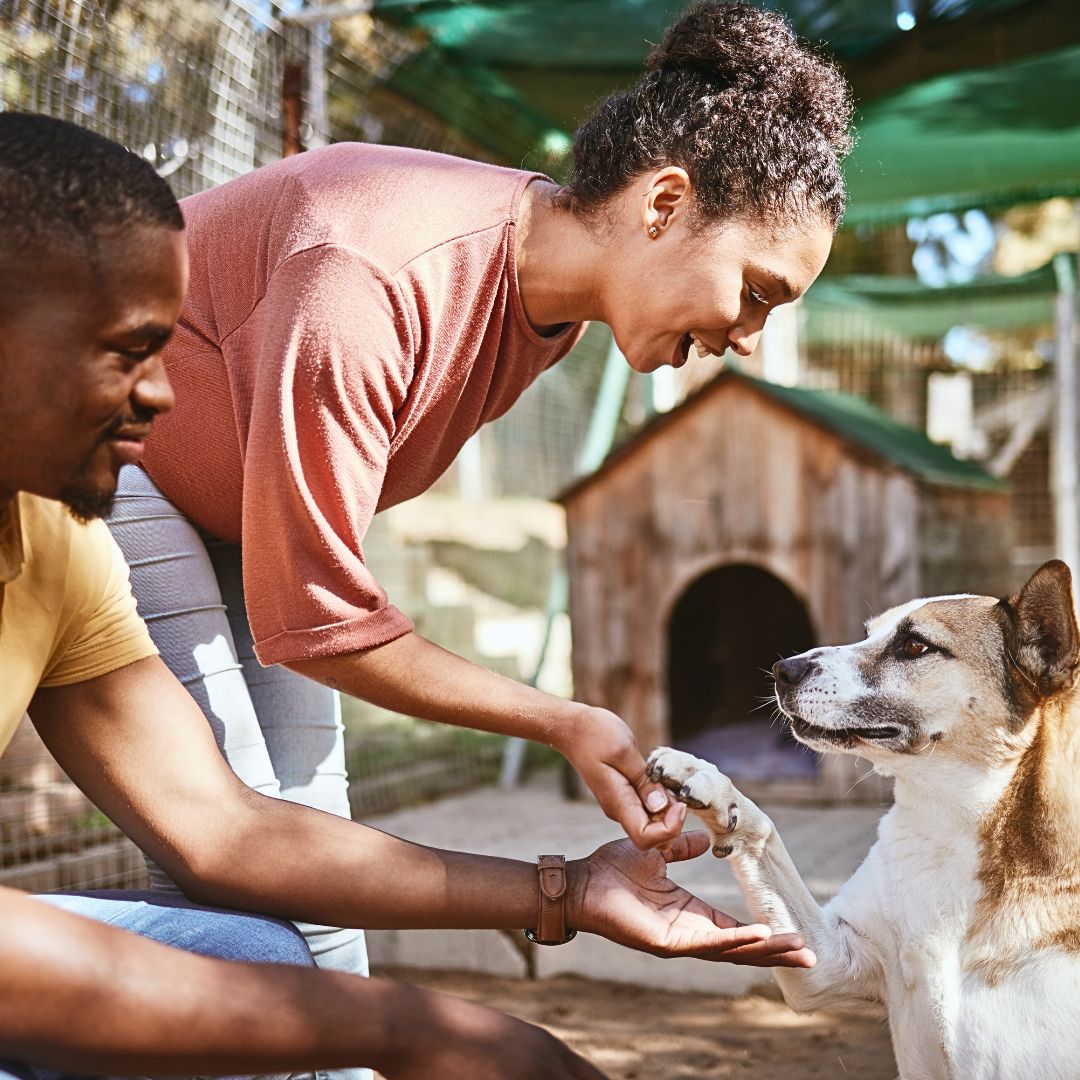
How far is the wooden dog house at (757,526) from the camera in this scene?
196 inches

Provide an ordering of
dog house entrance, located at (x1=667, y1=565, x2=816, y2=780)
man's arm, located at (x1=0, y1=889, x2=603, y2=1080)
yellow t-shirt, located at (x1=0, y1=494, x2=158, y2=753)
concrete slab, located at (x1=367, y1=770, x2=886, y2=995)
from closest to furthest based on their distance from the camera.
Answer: man's arm, located at (x1=0, y1=889, x2=603, y2=1080) → yellow t-shirt, located at (x1=0, y1=494, x2=158, y2=753) → concrete slab, located at (x1=367, y1=770, x2=886, y2=995) → dog house entrance, located at (x1=667, y1=565, x2=816, y2=780)

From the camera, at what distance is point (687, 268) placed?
189cm

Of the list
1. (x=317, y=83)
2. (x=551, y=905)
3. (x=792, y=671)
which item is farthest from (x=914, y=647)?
(x=317, y=83)

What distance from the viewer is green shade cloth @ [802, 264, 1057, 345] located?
6.76m

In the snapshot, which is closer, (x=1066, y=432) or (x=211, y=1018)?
(x=211, y=1018)

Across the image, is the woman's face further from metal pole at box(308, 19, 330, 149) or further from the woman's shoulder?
metal pole at box(308, 19, 330, 149)

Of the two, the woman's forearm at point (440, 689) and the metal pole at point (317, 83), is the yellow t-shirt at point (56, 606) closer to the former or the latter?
the woman's forearm at point (440, 689)

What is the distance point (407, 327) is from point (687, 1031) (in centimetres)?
232

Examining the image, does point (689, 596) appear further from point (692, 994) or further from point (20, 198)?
point (20, 198)

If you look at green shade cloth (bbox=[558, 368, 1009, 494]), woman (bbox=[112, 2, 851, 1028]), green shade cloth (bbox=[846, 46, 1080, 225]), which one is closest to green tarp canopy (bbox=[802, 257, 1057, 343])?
green shade cloth (bbox=[846, 46, 1080, 225])

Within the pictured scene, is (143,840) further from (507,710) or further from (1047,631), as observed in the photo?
(1047,631)

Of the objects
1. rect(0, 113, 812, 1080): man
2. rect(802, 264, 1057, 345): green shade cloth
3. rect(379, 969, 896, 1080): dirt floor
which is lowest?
rect(379, 969, 896, 1080): dirt floor

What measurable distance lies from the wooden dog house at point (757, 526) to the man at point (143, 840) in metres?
3.31

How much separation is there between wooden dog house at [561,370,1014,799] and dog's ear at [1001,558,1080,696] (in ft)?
7.89
